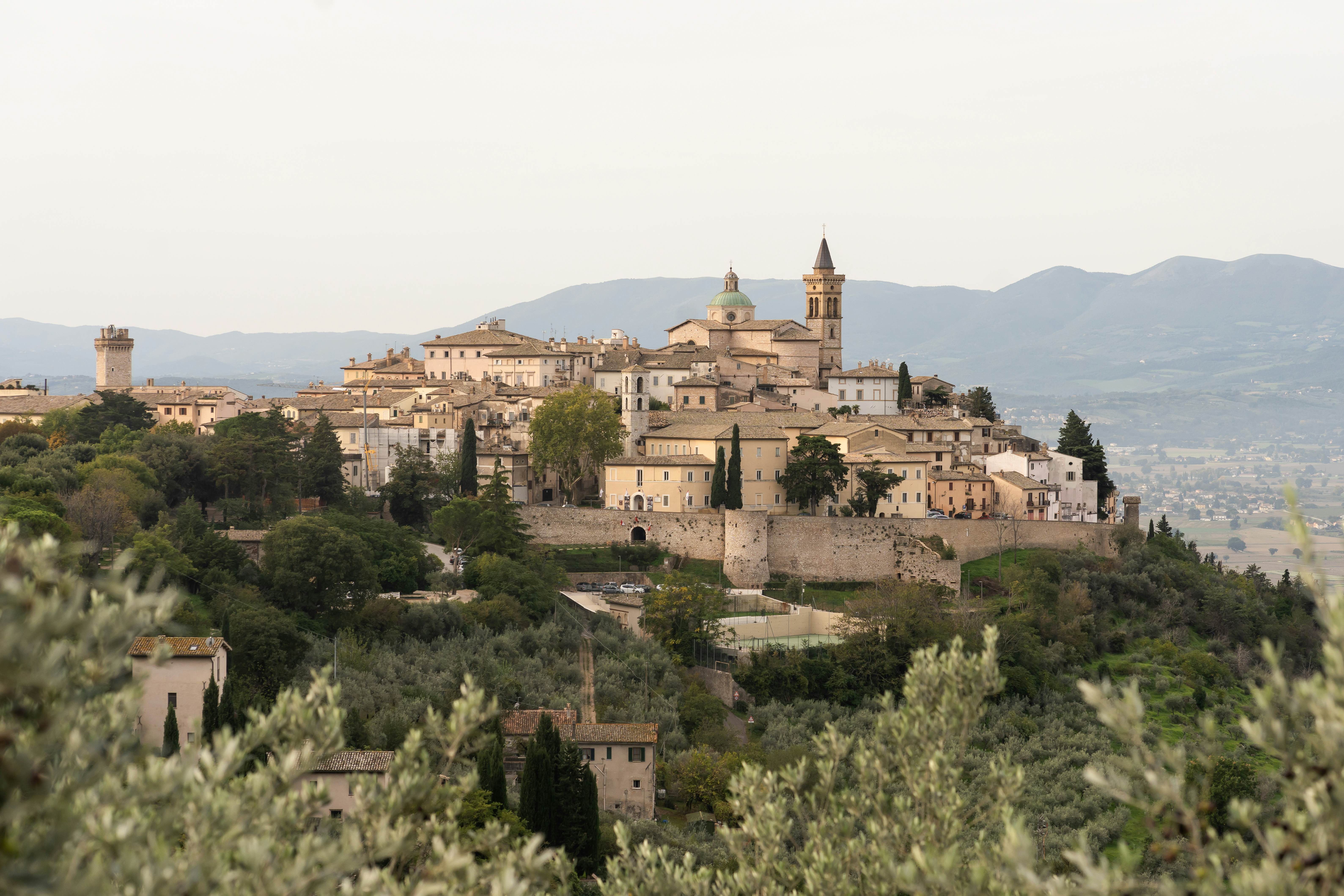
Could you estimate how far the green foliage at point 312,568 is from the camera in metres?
38.9

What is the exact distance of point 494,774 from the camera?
26594 mm

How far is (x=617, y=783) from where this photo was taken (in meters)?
32.1

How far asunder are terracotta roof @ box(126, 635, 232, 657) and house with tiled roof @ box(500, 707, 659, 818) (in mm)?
6467

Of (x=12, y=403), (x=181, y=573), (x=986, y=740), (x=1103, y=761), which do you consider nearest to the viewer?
(x=1103, y=761)

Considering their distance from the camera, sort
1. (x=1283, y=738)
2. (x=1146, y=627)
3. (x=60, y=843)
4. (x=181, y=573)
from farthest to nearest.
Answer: (x=1146, y=627) < (x=181, y=573) < (x=1283, y=738) < (x=60, y=843)

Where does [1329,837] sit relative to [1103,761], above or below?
above

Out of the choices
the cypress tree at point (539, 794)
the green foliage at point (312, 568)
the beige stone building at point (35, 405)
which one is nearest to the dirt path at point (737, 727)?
the green foliage at point (312, 568)

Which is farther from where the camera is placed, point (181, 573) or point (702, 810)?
point (181, 573)

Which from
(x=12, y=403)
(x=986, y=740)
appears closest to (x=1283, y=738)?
(x=986, y=740)

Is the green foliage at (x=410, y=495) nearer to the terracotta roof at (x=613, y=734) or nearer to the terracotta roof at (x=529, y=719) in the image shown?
the terracotta roof at (x=529, y=719)

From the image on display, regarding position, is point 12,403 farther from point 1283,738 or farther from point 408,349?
point 1283,738

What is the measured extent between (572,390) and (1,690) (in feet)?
172

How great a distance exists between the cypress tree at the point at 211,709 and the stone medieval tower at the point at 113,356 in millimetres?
58992

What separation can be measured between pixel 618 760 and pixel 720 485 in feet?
68.5
